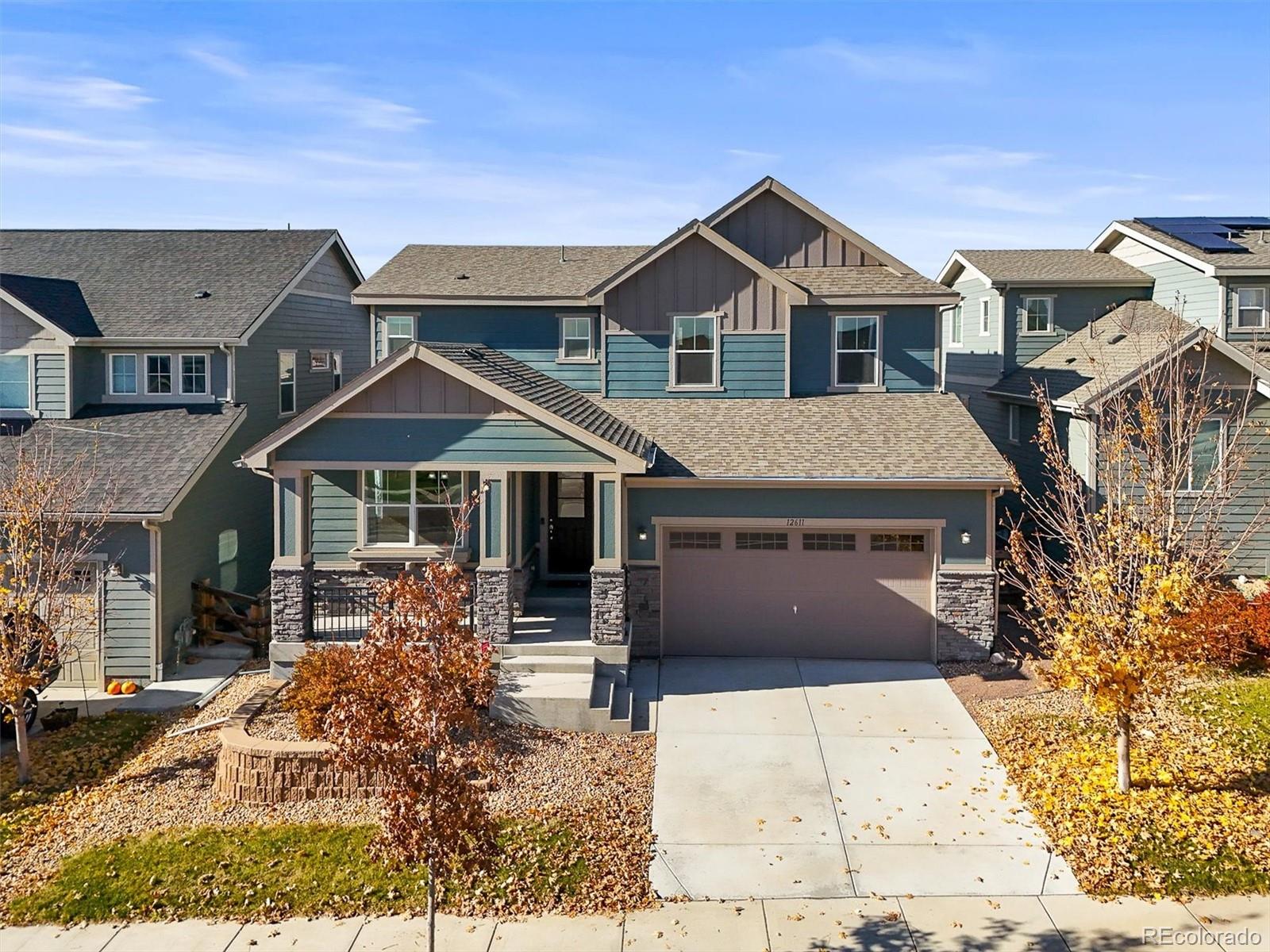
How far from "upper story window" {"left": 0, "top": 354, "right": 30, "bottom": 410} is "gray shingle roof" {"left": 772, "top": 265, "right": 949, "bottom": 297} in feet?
45.8

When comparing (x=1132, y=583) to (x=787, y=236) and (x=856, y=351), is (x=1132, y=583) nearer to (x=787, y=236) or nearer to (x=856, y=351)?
(x=856, y=351)

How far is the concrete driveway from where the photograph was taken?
33.6 feet

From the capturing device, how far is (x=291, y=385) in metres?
22.6

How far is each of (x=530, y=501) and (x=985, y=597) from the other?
25.2 feet

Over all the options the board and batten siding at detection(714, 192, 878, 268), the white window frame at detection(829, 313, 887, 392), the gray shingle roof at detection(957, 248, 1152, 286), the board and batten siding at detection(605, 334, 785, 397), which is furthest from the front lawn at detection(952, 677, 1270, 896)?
the gray shingle roof at detection(957, 248, 1152, 286)

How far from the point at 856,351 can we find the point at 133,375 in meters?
13.5

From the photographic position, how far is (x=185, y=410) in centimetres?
1948

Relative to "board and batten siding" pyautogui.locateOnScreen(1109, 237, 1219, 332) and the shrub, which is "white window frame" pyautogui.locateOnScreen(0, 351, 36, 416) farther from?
"board and batten siding" pyautogui.locateOnScreen(1109, 237, 1219, 332)

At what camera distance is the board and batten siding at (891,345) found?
19719 mm

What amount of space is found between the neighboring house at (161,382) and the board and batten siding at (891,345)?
10.2 m

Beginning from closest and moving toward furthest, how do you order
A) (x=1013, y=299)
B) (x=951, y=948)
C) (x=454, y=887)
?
1. (x=951, y=948)
2. (x=454, y=887)
3. (x=1013, y=299)

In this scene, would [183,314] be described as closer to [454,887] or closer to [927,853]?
[454,887]

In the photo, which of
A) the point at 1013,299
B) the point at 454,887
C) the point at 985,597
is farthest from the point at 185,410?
the point at 1013,299

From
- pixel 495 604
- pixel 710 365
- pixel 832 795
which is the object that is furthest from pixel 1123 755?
pixel 710 365
